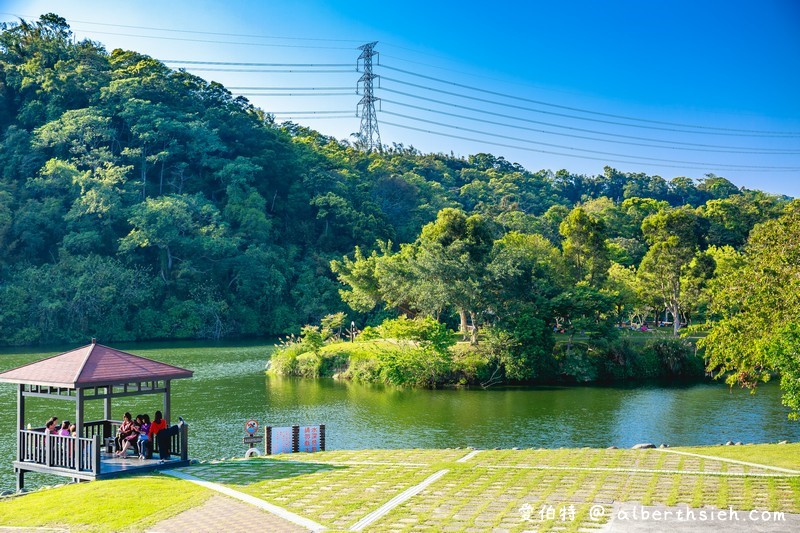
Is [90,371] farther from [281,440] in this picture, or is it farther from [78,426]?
[281,440]

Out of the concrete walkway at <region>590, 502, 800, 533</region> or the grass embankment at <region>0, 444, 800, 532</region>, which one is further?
the grass embankment at <region>0, 444, 800, 532</region>

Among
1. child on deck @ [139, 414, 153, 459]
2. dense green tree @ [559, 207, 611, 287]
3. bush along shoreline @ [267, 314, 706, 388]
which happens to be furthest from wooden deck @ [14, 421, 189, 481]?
dense green tree @ [559, 207, 611, 287]

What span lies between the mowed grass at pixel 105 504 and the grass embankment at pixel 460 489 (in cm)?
2

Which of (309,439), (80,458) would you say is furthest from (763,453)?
(80,458)

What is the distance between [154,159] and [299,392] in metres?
42.4

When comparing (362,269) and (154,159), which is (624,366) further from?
(154,159)

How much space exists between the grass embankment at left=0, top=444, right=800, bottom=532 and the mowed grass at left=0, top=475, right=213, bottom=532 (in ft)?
0.07

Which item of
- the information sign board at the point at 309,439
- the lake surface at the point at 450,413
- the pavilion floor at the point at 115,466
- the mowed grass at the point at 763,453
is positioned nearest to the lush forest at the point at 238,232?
the lake surface at the point at 450,413

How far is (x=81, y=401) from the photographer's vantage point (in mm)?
16547

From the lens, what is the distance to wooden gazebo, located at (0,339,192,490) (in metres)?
16.4

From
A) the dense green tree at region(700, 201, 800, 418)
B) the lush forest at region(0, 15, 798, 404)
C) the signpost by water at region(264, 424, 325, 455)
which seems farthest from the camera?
the lush forest at region(0, 15, 798, 404)

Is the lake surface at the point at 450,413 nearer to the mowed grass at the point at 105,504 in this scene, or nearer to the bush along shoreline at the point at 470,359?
the bush along shoreline at the point at 470,359

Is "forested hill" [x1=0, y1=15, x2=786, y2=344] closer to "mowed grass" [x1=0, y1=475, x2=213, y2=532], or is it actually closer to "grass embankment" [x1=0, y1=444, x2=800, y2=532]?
"grass embankment" [x1=0, y1=444, x2=800, y2=532]

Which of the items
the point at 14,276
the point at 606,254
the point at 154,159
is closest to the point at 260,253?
the point at 154,159
